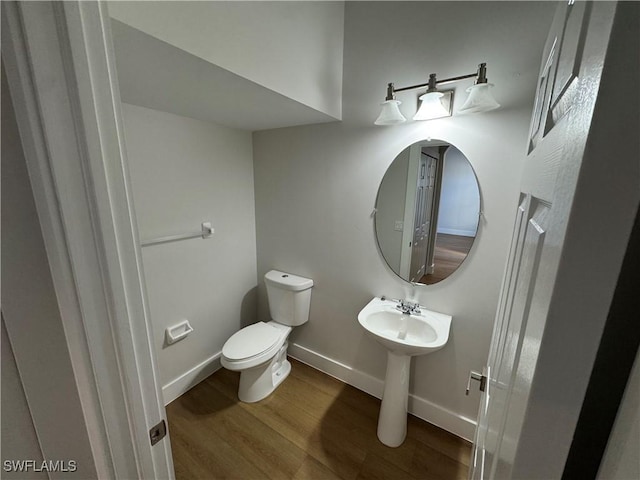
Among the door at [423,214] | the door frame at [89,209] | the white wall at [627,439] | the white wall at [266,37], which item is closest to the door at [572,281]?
the white wall at [627,439]

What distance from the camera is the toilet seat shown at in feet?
5.49

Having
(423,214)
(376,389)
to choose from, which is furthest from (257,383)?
(423,214)

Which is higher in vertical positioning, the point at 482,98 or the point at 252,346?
the point at 482,98

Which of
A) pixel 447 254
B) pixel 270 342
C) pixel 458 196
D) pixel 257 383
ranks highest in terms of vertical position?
pixel 458 196

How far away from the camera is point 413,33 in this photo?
138cm

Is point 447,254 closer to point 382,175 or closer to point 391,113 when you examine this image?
point 382,175

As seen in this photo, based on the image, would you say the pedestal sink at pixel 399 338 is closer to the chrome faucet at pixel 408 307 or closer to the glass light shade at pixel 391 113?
the chrome faucet at pixel 408 307

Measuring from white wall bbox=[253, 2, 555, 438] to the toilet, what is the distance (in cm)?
13

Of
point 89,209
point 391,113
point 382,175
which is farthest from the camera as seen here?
point 382,175

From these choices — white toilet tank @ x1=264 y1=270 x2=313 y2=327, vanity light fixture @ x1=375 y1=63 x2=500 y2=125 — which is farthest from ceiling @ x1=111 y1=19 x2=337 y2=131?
white toilet tank @ x1=264 y1=270 x2=313 y2=327

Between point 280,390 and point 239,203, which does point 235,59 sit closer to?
point 239,203

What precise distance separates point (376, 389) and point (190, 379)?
140cm

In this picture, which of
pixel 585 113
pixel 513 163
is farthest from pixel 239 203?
pixel 585 113

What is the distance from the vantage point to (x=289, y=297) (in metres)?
2.01
